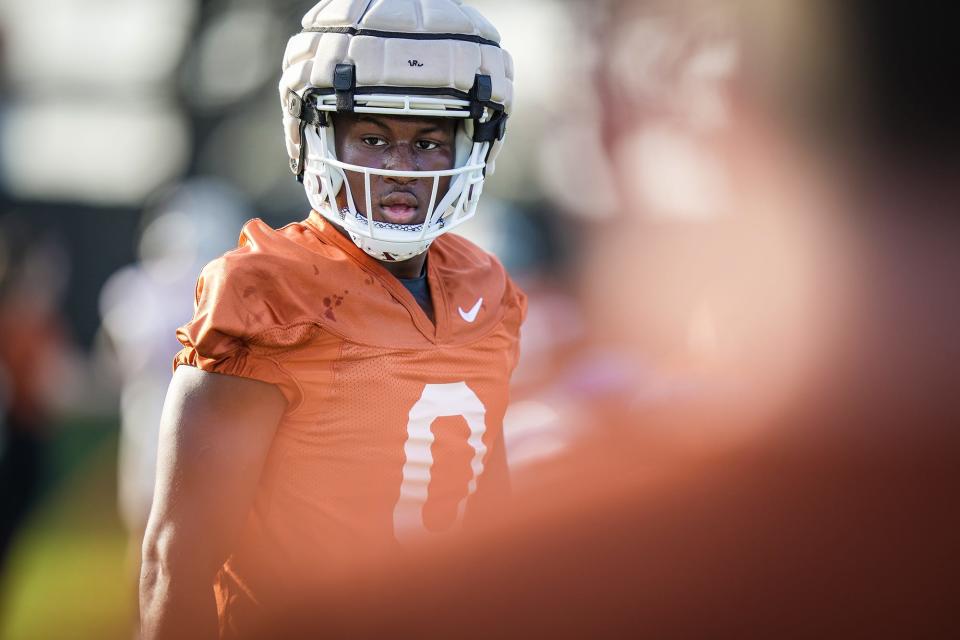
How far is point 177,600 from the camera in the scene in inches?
74.2

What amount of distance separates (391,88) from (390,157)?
125mm

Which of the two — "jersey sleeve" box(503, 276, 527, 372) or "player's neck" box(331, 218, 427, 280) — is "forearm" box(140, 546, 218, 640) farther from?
"jersey sleeve" box(503, 276, 527, 372)

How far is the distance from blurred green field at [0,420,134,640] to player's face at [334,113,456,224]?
3.26 metres

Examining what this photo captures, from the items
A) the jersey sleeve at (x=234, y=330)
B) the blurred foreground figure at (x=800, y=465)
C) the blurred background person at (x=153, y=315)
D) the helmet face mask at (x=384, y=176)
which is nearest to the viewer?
the blurred foreground figure at (x=800, y=465)

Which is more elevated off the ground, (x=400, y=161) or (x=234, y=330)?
(x=400, y=161)

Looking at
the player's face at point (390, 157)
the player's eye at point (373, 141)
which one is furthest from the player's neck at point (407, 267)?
the player's eye at point (373, 141)

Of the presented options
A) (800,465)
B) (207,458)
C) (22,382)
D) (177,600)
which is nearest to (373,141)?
(207,458)

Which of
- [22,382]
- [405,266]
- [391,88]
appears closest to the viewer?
[391,88]

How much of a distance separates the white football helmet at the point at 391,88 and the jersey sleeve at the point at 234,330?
27 centimetres

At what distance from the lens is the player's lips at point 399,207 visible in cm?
211

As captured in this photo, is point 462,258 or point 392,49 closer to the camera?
point 392,49

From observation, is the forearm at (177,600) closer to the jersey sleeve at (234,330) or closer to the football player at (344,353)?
the football player at (344,353)

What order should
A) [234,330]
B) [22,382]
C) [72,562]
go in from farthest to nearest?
1. [72,562]
2. [22,382]
3. [234,330]

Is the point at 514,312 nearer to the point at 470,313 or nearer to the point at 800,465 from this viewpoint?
the point at 470,313
